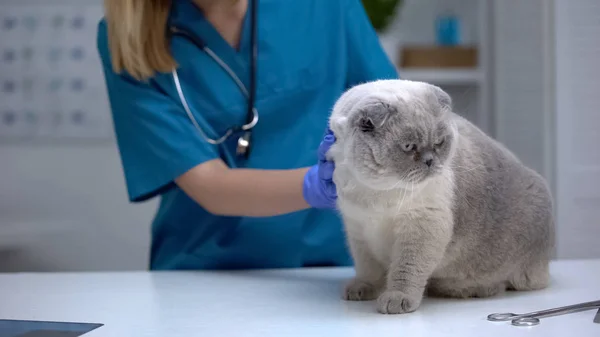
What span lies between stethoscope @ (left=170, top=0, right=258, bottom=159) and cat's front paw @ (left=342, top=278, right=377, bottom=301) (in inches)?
16.6

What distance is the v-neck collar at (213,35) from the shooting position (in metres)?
1.30

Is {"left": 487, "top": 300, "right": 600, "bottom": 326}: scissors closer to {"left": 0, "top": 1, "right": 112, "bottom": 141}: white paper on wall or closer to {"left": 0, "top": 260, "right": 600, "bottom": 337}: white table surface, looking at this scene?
{"left": 0, "top": 260, "right": 600, "bottom": 337}: white table surface

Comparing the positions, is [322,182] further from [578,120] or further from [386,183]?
[578,120]

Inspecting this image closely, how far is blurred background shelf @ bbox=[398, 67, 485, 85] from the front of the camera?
2.00 metres

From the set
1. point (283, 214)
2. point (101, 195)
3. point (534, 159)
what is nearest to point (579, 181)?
point (534, 159)

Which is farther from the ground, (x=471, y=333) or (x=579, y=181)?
(x=579, y=181)

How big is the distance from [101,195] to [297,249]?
3.66 feet

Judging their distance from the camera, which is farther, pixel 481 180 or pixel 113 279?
pixel 113 279

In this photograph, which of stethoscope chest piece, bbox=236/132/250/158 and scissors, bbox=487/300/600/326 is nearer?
scissors, bbox=487/300/600/326

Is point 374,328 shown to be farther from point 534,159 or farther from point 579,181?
point 534,159

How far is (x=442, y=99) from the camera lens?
83 cm

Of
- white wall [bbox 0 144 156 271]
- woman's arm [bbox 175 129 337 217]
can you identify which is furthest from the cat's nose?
white wall [bbox 0 144 156 271]

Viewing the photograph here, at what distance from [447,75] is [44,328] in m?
1.49

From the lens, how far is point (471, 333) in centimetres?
75
